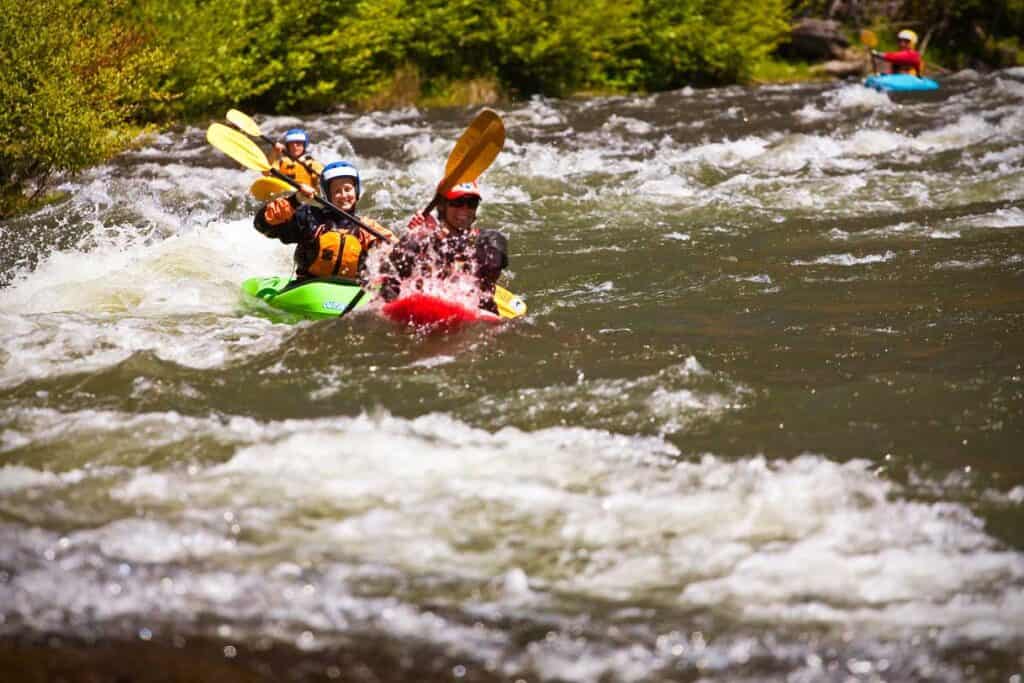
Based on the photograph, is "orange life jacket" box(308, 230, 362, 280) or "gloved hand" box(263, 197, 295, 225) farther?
"orange life jacket" box(308, 230, 362, 280)

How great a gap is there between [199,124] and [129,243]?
248 inches

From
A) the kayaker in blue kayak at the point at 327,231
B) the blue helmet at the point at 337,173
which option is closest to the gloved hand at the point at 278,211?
the kayaker in blue kayak at the point at 327,231

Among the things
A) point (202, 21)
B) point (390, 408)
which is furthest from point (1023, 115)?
point (390, 408)

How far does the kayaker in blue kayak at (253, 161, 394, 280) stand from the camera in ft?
21.5

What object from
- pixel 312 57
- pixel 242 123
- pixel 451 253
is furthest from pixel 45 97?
pixel 312 57

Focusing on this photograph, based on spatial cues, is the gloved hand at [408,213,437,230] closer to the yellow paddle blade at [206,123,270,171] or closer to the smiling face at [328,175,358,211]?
the smiling face at [328,175,358,211]

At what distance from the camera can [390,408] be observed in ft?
15.9

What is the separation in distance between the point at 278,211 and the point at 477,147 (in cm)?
118

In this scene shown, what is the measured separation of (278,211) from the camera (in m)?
6.50

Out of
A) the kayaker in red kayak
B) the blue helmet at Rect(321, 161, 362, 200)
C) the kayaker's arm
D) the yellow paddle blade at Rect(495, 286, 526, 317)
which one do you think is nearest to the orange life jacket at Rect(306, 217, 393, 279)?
the kayaker's arm

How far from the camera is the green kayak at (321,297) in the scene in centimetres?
623

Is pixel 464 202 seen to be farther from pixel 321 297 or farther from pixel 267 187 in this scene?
pixel 267 187

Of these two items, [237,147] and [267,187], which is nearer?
[267,187]

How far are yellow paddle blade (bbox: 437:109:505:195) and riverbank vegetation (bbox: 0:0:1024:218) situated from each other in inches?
151
